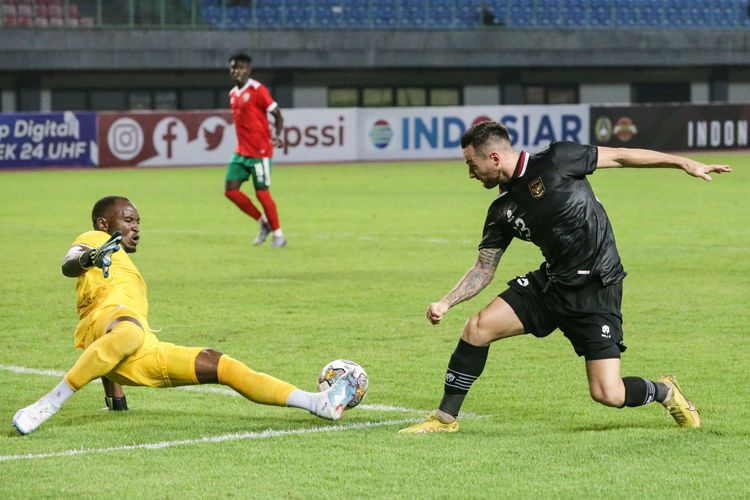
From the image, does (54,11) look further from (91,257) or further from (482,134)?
(482,134)

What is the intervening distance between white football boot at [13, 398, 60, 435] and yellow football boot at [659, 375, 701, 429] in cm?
285

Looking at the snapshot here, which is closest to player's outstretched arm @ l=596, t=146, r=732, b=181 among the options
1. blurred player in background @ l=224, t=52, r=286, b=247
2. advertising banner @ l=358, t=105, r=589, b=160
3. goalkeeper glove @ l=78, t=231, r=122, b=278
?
goalkeeper glove @ l=78, t=231, r=122, b=278

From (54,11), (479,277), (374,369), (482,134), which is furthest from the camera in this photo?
(54,11)

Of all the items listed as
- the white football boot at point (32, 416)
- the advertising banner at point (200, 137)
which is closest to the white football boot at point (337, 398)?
the white football boot at point (32, 416)

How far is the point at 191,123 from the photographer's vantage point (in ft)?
115

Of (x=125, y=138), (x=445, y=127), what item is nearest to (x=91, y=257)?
(x=125, y=138)

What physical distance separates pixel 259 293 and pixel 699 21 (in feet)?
120

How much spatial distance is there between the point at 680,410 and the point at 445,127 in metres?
31.3

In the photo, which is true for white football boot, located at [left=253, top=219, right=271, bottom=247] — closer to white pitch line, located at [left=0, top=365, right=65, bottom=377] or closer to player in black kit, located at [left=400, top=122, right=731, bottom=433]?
white pitch line, located at [left=0, top=365, right=65, bottom=377]

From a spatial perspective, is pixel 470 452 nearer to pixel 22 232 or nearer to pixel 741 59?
pixel 22 232

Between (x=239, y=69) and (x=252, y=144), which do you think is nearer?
(x=239, y=69)

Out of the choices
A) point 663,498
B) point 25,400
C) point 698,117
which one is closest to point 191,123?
point 698,117

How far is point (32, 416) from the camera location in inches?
267

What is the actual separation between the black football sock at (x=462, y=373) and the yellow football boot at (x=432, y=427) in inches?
2.0
